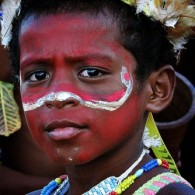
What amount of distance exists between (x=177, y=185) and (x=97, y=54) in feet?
1.49

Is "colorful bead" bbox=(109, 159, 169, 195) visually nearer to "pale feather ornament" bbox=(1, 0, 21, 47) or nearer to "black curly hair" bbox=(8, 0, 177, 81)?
"black curly hair" bbox=(8, 0, 177, 81)

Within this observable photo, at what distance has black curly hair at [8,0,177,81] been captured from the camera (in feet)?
5.90

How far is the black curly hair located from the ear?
26 mm

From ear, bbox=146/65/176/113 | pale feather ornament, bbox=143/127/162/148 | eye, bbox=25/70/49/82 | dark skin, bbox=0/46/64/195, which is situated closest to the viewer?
eye, bbox=25/70/49/82

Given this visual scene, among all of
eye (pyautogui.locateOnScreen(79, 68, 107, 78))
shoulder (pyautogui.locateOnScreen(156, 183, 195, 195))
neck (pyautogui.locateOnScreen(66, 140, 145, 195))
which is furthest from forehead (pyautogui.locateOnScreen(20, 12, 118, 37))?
shoulder (pyautogui.locateOnScreen(156, 183, 195, 195))

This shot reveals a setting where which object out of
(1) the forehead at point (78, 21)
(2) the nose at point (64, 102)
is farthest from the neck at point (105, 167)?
(1) the forehead at point (78, 21)

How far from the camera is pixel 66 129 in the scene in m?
1.67

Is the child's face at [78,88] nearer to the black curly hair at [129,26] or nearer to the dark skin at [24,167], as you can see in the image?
the black curly hair at [129,26]

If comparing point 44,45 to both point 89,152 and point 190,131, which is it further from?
point 190,131

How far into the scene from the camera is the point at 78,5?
1.79 m

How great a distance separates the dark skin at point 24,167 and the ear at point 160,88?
1182 millimetres

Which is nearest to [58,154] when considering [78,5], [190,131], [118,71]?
[118,71]

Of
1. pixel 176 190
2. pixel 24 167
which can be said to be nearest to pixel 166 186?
pixel 176 190

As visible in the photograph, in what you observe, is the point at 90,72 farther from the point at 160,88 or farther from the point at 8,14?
the point at 8,14
